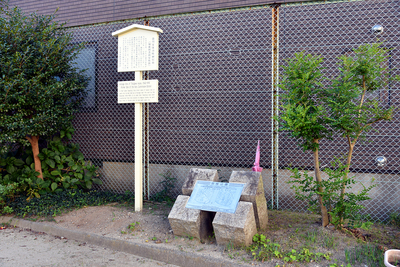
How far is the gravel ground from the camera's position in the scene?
3410 mm

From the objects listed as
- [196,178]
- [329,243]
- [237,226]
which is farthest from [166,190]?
[329,243]

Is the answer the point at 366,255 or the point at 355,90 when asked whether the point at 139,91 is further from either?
the point at 366,255

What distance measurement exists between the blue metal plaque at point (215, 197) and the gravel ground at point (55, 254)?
2.64 ft

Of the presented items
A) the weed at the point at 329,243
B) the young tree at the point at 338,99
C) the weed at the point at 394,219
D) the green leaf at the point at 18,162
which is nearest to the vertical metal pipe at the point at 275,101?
the young tree at the point at 338,99

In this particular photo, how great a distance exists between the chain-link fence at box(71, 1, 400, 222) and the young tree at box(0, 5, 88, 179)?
1.26 meters

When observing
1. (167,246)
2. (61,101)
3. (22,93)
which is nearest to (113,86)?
(61,101)

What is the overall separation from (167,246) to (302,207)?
2605 millimetres

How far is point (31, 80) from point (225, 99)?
3.40 m

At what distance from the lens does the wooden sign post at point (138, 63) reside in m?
4.65

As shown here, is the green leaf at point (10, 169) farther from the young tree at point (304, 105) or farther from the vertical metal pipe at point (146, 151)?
the young tree at point (304, 105)

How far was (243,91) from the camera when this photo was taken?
18.0 feet

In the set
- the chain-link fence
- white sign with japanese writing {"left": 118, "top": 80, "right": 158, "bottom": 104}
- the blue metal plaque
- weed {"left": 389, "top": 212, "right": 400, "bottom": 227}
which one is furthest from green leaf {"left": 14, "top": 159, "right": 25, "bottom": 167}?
weed {"left": 389, "top": 212, "right": 400, "bottom": 227}

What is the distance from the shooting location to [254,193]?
11.8ft

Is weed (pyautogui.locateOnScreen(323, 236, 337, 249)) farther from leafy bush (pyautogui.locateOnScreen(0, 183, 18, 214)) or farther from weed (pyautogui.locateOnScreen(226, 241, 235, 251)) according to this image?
leafy bush (pyautogui.locateOnScreen(0, 183, 18, 214))
